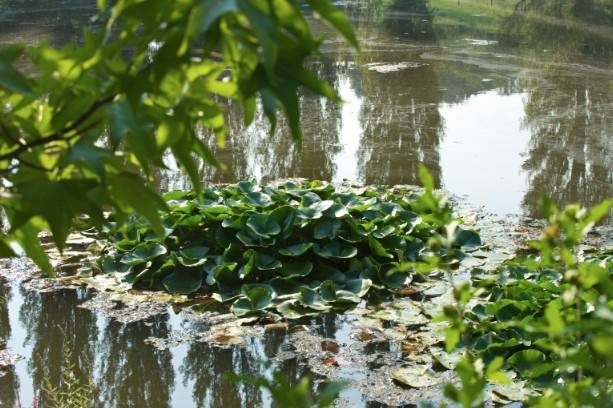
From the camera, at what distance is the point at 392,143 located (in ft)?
24.6

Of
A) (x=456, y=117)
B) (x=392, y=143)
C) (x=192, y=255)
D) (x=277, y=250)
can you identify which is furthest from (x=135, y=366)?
(x=456, y=117)

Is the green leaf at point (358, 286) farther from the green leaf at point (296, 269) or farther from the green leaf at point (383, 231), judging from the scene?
the green leaf at point (383, 231)

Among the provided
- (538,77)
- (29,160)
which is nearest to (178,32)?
(29,160)

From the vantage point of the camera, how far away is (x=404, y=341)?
12.0ft

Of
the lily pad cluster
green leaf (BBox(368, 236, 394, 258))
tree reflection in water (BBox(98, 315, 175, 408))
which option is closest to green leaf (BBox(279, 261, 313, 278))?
the lily pad cluster

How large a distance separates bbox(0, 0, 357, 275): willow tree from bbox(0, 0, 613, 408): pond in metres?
0.13

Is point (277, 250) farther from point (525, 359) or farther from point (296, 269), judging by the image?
point (525, 359)

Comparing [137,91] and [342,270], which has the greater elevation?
[137,91]

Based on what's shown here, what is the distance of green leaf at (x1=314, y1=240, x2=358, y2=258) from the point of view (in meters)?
4.40

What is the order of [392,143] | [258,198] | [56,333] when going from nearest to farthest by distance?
1. [56,333]
2. [258,198]
3. [392,143]

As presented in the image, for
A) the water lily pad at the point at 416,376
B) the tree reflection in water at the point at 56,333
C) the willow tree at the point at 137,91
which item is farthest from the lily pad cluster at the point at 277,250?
the willow tree at the point at 137,91

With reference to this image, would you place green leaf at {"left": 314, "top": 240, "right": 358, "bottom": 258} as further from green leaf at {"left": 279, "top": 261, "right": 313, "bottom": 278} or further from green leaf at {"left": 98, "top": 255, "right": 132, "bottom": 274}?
green leaf at {"left": 98, "top": 255, "right": 132, "bottom": 274}

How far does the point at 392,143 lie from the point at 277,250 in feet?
10.8

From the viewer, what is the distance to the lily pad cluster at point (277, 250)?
4.19m
